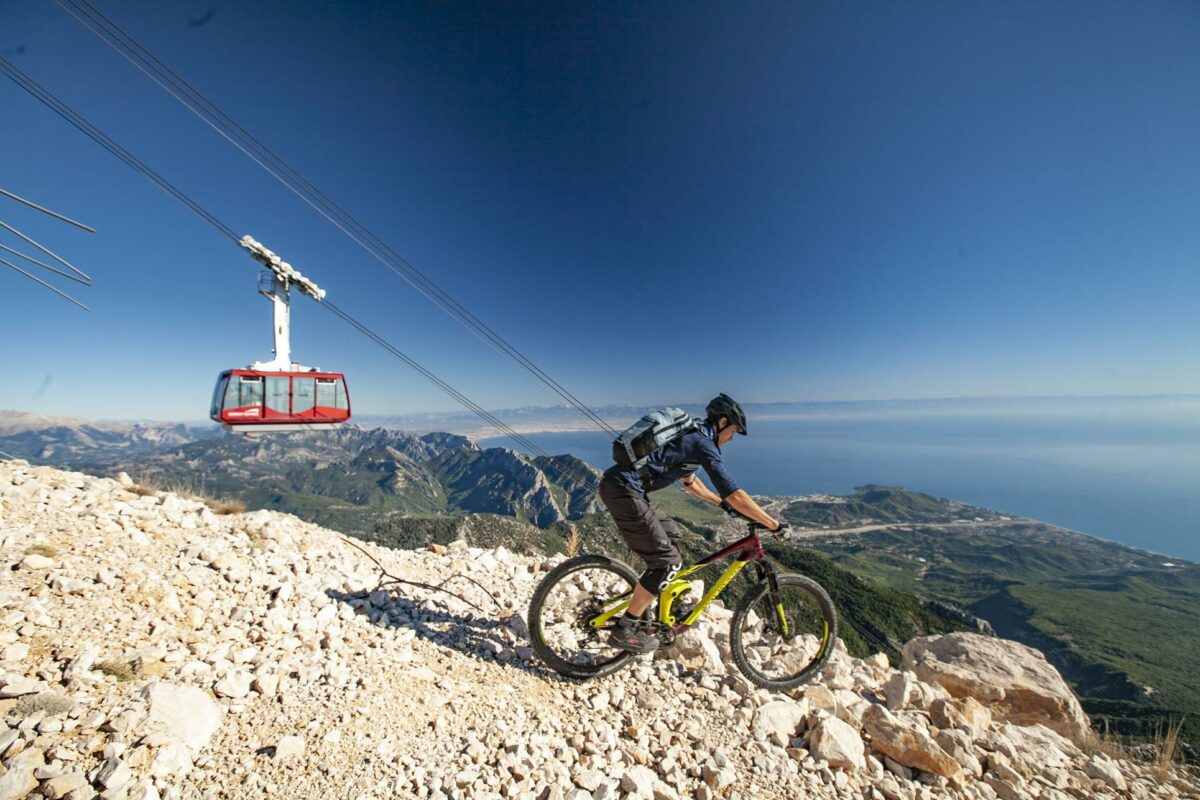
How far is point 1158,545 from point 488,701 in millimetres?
322523

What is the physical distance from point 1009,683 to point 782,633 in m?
2.96

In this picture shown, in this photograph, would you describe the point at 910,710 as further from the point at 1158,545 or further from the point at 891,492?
the point at 1158,545

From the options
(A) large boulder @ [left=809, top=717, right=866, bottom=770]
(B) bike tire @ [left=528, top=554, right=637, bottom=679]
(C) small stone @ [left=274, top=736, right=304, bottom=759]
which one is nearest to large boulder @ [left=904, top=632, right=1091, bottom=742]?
(A) large boulder @ [left=809, top=717, right=866, bottom=770]

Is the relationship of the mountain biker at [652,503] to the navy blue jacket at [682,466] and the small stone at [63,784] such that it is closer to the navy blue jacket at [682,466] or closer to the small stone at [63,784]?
the navy blue jacket at [682,466]

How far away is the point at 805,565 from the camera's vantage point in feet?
220

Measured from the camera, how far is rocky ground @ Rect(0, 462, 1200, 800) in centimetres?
291

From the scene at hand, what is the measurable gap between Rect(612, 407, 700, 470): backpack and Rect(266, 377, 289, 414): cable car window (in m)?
10.5

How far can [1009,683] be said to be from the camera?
527 cm

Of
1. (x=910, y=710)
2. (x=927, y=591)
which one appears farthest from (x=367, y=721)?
(x=927, y=591)

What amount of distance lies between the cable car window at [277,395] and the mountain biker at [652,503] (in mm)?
10274

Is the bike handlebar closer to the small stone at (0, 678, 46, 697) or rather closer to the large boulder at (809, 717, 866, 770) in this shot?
the large boulder at (809, 717, 866, 770)

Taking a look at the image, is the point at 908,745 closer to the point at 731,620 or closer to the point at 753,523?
the point at 731,620

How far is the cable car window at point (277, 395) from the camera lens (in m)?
10.6

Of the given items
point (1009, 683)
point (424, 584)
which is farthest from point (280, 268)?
point (1009, 683)
